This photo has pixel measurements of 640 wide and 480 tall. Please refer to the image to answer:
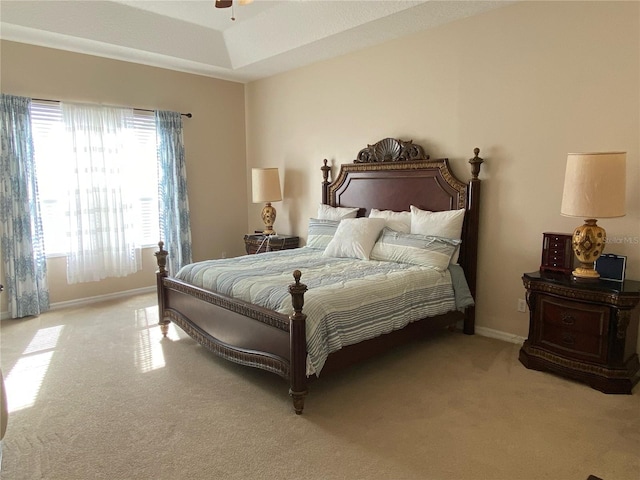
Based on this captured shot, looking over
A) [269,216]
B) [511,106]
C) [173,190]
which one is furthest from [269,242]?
Result: [511,106]

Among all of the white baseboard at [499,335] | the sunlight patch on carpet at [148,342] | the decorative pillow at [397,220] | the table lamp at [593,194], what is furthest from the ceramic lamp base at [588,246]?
the sunlight patch on carpet at [148,342]

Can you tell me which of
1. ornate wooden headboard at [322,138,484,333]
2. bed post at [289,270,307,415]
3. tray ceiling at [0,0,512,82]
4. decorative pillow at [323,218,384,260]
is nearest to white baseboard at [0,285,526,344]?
ornate wooden headboard at [322,138,484,333]

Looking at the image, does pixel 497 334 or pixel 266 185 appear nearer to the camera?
pixel 497 334

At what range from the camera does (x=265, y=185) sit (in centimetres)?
541

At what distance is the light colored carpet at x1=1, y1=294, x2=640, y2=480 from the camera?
209 cm

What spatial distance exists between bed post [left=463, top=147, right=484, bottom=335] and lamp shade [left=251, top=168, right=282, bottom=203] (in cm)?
250

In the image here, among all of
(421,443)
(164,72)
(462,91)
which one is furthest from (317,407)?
(164,72)

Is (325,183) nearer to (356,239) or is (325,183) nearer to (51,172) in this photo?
(356,239)

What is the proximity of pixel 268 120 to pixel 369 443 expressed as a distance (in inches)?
182

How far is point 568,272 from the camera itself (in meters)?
3.14

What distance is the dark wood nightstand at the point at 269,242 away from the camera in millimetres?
5328

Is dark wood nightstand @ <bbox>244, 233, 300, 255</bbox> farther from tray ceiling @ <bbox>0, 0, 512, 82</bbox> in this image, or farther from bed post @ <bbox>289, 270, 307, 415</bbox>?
bed post @ <bbox>289, 270, 307, 415</bbox>

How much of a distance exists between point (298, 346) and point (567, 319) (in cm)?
185

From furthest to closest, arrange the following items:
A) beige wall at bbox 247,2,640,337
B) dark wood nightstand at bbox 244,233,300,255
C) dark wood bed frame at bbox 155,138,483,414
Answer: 1. dark wood nightstand at bbox 244,233,300,255
2. beige wall at bbox 247,2,640,337
3. dark wood bed frame at bbox 155,138,483,414
